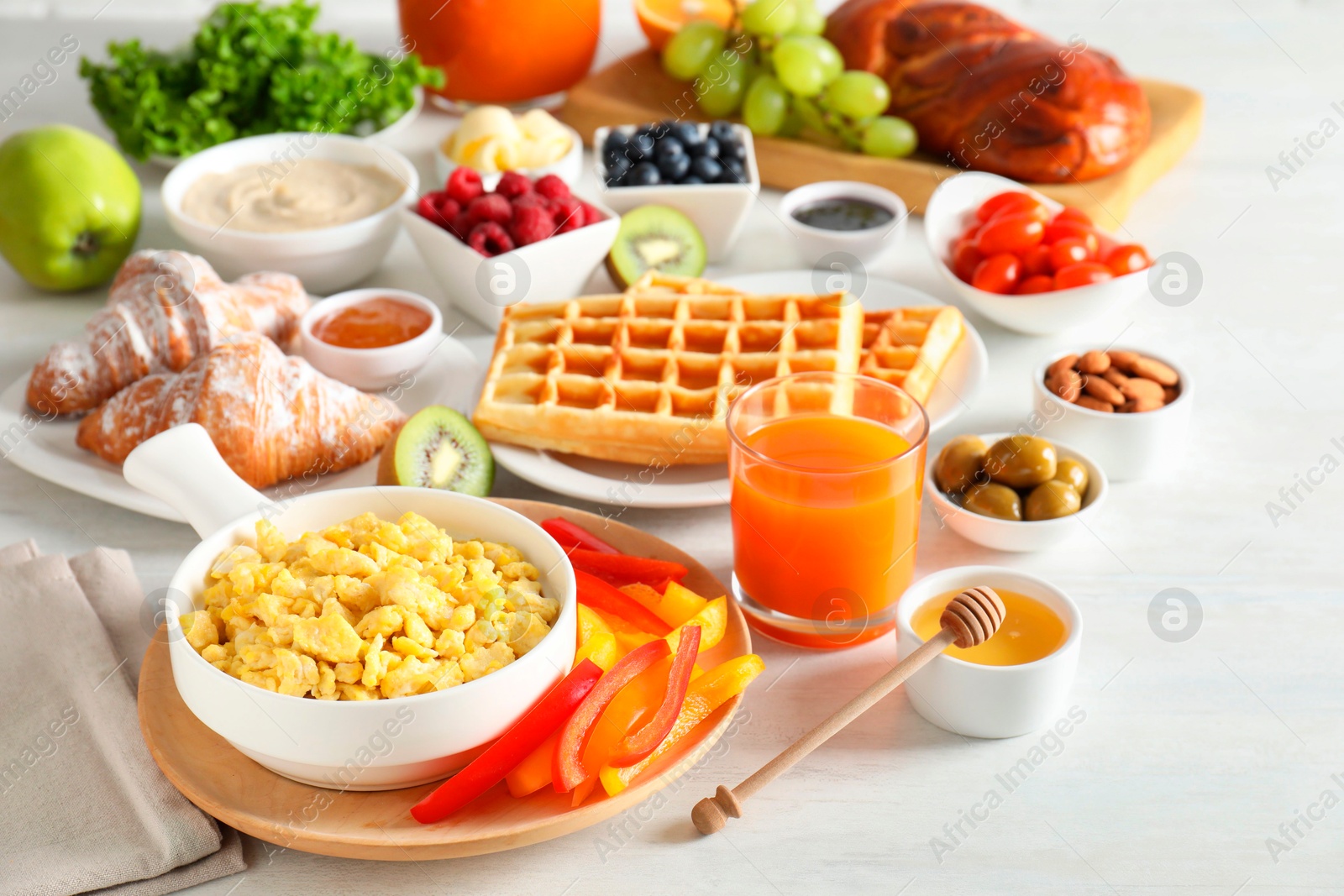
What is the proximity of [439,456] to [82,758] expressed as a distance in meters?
0.65

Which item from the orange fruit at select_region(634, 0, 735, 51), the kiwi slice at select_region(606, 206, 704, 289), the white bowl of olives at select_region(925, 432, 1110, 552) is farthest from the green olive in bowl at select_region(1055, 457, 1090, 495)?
the orange fruit at select_region(634, 0, 735, 51)

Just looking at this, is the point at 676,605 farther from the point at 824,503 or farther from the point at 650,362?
the point at 650,362

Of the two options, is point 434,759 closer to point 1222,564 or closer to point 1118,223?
point 1222,564

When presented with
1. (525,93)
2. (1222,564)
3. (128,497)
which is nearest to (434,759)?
(128,497)

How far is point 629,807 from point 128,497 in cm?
96

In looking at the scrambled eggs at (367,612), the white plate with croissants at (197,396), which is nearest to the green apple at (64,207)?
the white plate with croissants at (197,396)

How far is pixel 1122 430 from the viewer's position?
1863 millimetres

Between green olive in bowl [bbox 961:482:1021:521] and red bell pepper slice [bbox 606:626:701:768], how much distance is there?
1.87 ft

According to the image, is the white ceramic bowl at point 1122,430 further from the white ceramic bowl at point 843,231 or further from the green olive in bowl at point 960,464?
the white ceramic bowl at point 843,231

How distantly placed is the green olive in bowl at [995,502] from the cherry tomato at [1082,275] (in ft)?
1.87

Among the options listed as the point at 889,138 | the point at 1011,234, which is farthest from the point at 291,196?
the point at 1011,234

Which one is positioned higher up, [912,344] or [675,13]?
[675,13]

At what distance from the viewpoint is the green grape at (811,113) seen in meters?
2.83

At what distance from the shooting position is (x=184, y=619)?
126cm
